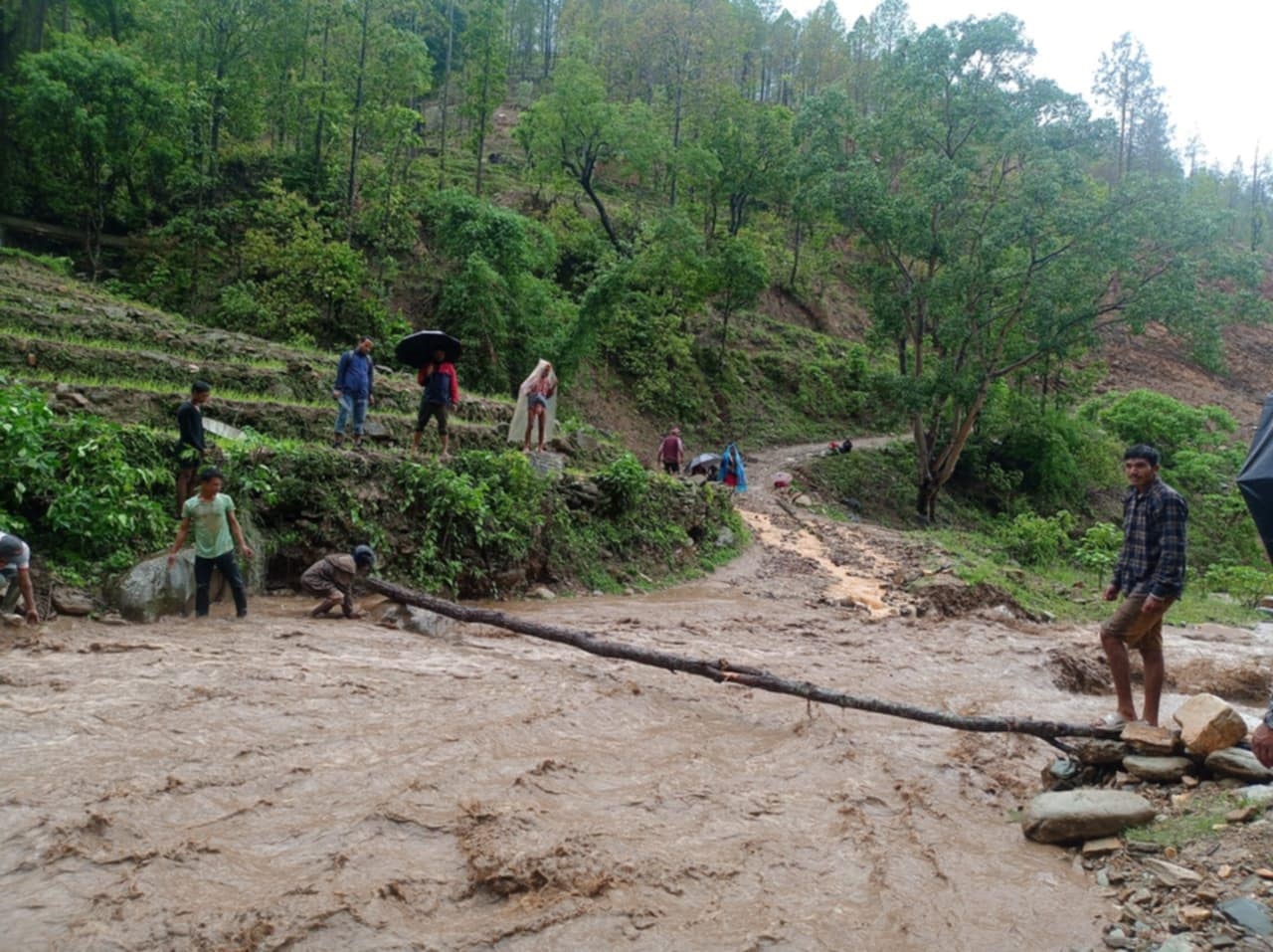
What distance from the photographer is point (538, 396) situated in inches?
549

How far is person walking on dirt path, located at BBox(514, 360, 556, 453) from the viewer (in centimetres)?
1370

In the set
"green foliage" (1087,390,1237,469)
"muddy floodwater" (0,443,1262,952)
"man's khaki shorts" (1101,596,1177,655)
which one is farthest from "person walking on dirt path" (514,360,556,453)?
"green foliage" (1087,390,1237,469)

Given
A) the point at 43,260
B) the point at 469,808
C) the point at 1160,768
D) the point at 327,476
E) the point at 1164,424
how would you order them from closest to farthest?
the point at 469,808, the point at 1160,768, the point at 327,476, the point at 43,260, the point at 1164,424

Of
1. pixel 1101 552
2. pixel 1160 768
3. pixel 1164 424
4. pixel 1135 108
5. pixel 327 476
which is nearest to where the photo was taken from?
pixel 1160 768

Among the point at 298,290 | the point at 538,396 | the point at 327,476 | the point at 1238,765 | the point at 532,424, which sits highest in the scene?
the point at 298,290

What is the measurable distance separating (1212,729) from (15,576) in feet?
30.7

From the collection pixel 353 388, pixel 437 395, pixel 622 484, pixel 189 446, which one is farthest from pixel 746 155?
pixel 189 446

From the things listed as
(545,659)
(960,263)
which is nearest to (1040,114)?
(960,263)

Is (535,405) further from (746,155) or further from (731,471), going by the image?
(746,155)

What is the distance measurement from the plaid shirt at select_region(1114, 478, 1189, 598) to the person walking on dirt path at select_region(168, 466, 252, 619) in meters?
7.72

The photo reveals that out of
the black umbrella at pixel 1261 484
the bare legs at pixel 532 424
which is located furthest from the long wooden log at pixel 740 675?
the bare legs at pixel 532 424

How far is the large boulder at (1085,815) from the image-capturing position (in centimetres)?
464

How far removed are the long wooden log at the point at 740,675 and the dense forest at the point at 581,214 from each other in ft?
50.7

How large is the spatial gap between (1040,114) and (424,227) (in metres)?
21.0
